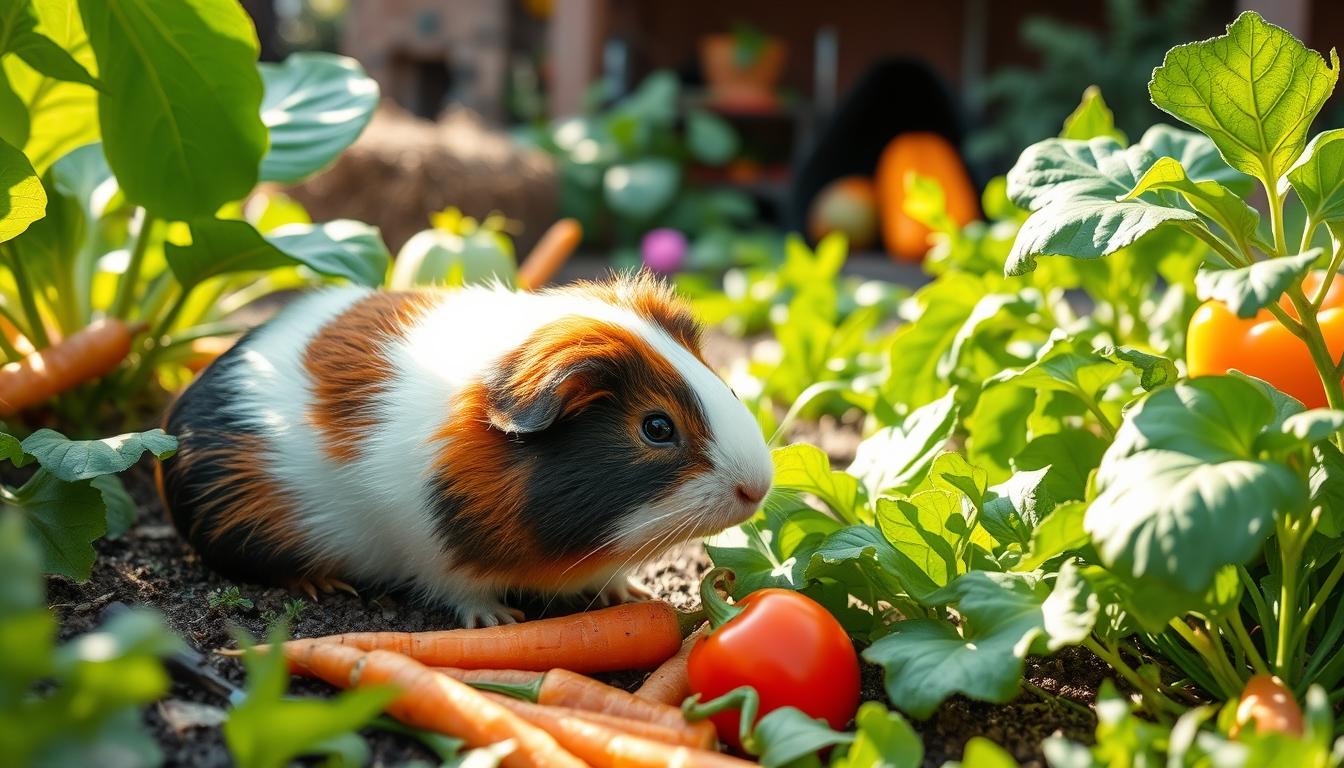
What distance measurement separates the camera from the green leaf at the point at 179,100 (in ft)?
7.88

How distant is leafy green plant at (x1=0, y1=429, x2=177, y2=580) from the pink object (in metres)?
4.28

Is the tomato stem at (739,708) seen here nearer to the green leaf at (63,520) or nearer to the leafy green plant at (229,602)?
the leafy green plant at (229,602)

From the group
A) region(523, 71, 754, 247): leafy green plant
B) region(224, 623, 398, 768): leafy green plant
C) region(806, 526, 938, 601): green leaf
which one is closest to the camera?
region(224, 623, 398, 768): leafy green plant

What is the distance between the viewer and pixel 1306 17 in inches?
215

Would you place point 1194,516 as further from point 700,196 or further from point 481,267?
point 700,196

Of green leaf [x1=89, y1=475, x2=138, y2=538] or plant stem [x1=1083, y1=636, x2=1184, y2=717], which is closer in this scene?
plant stem [x1=1083, y1=636, x2=1184, y2=717]

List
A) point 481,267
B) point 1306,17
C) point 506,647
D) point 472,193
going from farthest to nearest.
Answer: point 472,193 < point 1306,17 < point 481,267 < point 506,647

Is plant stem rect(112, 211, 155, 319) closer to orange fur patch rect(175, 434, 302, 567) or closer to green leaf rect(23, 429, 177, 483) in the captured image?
orange fur patch rect(175, 434, 302, 567)

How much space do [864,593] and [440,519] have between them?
0.80m

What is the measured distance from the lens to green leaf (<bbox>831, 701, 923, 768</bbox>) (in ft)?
4.82

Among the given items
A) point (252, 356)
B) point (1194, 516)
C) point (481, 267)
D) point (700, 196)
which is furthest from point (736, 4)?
point (1194, 516)

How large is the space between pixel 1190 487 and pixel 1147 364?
574 mm

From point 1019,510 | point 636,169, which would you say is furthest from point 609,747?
point 636,169

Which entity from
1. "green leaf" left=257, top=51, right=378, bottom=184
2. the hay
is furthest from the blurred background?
"green leaf" left=257, top=51, right=378, bottom=184
